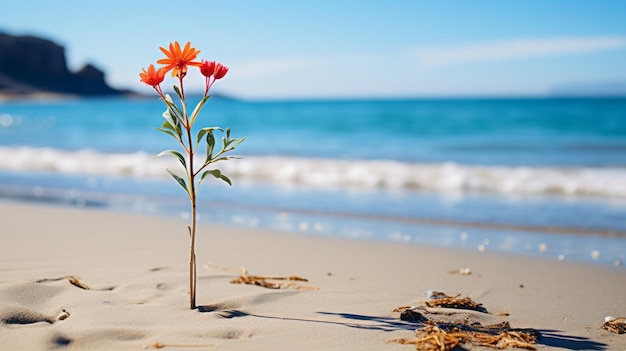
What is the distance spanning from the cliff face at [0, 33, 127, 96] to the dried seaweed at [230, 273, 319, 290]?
124m

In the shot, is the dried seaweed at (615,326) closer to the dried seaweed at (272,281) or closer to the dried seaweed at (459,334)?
the dried seaweed at (459,334)

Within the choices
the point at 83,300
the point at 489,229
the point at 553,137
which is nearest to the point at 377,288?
the point at 83,300

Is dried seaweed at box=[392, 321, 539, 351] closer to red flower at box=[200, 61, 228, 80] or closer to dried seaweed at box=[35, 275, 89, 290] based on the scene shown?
red flower at box=[200, 61, 228, 80]

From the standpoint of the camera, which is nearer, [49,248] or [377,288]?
[377,288]

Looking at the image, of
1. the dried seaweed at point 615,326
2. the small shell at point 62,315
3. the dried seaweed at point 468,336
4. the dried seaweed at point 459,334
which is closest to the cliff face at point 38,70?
the small shell at point 62,315

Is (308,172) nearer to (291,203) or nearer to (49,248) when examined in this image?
(291,203)

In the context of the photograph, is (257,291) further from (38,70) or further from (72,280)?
(38,70)

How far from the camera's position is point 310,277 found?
15.6ft

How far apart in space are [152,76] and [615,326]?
2.87 m

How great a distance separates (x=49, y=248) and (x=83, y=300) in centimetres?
204

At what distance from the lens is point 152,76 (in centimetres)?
313

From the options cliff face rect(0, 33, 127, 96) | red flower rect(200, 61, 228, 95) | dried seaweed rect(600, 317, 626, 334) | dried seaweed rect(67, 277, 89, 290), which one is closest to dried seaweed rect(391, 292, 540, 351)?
dried seaweed rect(600, 317, 626, 334)

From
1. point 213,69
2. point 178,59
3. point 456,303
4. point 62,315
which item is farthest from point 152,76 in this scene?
point 456,303

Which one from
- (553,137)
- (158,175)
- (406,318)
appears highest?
(553,137)
